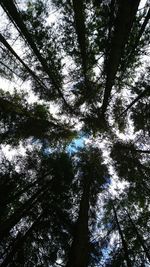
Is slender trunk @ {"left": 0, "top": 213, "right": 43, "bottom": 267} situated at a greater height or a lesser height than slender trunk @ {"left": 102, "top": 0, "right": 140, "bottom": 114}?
lesser

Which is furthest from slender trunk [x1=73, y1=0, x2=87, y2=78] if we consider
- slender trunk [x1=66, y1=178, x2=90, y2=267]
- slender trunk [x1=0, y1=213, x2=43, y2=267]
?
slender trunk [x1=0, y1=213, x2=43, y2=267]

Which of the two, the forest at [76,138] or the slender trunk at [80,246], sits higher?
the forest at [76,138]

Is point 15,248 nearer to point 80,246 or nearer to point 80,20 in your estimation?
point 80,246

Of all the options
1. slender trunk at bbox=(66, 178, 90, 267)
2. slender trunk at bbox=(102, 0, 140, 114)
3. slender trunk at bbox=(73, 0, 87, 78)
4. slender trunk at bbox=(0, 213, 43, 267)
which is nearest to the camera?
slender trunk at bbox=(66, 178, 90, 267)

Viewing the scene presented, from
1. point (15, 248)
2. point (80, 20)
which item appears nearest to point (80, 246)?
point (15, 248)

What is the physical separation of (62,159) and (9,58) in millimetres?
5136

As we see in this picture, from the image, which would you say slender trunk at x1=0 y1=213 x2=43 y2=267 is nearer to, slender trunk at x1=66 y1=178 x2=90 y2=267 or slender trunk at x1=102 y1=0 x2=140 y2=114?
slender trunk at x1=66 y1=178 x2=90 y2=267

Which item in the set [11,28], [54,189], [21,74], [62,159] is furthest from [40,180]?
[11,28]

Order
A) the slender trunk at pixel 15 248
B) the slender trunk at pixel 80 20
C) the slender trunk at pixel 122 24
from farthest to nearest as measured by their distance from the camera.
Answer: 1. the slender trunk at pixel 15 248
2. the slender trunk at pixel 80 20
3. the slender trunk at pixel 122 24

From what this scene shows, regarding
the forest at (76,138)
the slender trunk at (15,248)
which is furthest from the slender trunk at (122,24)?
the slender trunk at (15,248)

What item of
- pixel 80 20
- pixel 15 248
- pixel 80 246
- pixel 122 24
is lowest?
pixel 15 248

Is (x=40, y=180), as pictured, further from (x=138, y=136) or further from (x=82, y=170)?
(x=138, y=136)

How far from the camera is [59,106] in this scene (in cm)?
1334

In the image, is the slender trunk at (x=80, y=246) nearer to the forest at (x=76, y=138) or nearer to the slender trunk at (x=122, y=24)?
the forest at (x=76, y=138)
